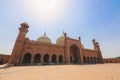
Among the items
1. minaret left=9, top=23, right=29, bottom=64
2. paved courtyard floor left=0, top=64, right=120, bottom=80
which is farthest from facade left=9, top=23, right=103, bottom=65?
paved courtyard floor left=0, top=64, right=120, bottom=80

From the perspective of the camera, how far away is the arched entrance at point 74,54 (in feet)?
94.2

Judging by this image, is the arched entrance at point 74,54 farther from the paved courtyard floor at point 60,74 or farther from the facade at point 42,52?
the paved courtyard floor at point 60,74

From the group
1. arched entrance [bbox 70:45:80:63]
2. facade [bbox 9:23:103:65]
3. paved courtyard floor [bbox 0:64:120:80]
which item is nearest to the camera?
paved courtyard floor [bbox 0:64:120:80]

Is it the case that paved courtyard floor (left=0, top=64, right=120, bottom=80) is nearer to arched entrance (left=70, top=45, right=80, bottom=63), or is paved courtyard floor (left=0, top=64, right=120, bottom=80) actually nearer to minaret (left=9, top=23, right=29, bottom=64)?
minaret (left=9, top=23, right=29, bottom=64)

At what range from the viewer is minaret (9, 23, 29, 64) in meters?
17.2

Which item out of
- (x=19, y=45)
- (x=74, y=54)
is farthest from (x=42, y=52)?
(x=74, y=54)

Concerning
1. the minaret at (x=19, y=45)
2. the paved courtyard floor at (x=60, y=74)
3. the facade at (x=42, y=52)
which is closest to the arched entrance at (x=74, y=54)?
the facade at (x=42, y=52)

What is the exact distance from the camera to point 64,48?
25.7 m

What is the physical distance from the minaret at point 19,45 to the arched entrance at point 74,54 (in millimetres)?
17281

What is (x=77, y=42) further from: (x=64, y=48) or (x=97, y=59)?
(x=97, y=59)

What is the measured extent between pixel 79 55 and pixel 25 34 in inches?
765

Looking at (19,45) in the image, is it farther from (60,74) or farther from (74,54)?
(74,54)

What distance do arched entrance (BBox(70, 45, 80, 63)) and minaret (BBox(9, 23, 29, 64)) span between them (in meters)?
17.3

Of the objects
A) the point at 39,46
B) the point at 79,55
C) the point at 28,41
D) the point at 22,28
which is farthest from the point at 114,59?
the point at 22,28
